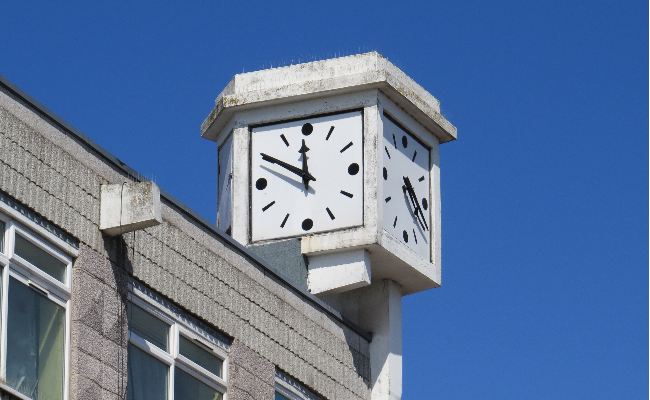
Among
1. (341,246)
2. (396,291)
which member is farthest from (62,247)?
(396,291)

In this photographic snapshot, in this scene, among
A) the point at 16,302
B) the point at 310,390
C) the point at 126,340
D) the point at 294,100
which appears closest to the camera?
the point at 16,302

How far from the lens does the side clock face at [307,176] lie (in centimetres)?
2108

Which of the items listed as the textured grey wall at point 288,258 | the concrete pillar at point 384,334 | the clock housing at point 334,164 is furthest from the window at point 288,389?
the clock housing at point 334,164

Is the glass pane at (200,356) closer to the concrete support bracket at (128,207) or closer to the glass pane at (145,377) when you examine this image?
the glass pane at (145,377)

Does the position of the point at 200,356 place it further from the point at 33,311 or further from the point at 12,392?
the point at 12,392

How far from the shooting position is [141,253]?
15.9 m

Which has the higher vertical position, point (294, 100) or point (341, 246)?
point (294, 100)

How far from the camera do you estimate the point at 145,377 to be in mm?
15438

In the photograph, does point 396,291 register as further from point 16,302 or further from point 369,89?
point 16,302

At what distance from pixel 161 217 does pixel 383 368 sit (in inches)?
224

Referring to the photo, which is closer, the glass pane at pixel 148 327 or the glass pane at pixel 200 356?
the glass pane at pixel 148 327

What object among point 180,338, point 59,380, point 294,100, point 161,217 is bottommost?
point 59,380

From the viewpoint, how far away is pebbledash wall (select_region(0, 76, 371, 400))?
14477mm

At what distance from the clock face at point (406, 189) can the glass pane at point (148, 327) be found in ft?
19.0
